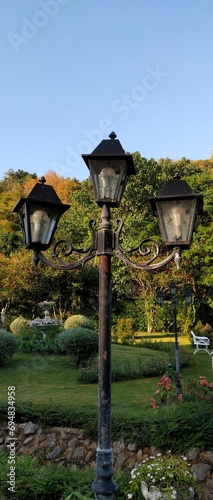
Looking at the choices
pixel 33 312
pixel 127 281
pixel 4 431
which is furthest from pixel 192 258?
pixel 4 431

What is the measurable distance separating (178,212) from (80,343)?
8.52 meters

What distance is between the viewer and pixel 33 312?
2177cm

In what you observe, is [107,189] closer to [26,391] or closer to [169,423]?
[169,423]

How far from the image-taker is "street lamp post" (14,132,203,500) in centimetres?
250

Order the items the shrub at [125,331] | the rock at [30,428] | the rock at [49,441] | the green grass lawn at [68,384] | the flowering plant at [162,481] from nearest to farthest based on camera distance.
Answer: the flowering plant at [162,481] → the rock at [49,441] → the rock at [30,428] → the green grass lawn at [68,384] → the shrub at [125,331]

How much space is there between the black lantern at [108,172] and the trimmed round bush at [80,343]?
8.44 metres

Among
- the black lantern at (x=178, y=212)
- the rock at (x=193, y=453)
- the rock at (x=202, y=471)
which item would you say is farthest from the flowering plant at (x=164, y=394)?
the black lantern at (x=178, y=212)

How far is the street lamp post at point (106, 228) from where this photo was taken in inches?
98.4

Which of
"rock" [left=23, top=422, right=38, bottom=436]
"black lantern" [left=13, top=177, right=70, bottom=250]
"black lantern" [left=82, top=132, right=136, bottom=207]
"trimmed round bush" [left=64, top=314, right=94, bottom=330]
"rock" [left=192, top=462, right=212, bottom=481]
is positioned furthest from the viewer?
"trimmed round bush" [left=64, top=314, right=94, bottom=330]

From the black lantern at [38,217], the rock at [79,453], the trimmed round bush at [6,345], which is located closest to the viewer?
the black lantern at [38,217]

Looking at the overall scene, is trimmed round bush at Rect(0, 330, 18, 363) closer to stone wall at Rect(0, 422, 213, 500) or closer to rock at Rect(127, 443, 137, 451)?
stone wall at Rect(0, 422, 213, 500)

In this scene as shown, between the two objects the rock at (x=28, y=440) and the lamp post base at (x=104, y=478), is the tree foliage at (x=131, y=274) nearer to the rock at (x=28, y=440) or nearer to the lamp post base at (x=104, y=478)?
the rock at (x=28, y=440)

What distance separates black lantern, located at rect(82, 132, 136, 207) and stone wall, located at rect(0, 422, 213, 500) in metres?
4.05

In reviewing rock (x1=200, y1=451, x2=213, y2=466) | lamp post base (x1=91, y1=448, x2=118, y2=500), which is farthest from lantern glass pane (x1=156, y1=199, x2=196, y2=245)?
rock (x1=200, y1=451, x2=213, y2=466)
